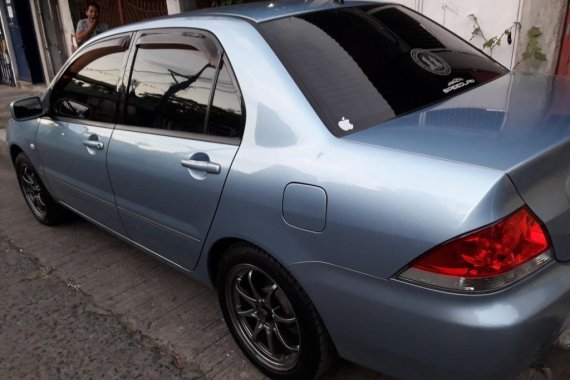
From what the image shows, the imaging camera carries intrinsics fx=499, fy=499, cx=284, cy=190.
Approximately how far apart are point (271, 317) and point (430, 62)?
1425 millimetres

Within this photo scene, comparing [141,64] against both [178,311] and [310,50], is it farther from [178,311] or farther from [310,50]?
[178,311]

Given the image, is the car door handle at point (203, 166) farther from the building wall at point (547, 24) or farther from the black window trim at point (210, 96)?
Result: the building wall at point (547, 24)

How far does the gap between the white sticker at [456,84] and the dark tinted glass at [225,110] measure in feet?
3.06

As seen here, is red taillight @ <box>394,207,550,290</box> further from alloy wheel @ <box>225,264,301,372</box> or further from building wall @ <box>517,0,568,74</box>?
building wall @ <box>517,0,568,74</box>

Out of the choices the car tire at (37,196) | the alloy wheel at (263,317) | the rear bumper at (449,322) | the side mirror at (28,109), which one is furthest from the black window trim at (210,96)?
the car tire at (37,196)

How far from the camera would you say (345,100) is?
2.03 m

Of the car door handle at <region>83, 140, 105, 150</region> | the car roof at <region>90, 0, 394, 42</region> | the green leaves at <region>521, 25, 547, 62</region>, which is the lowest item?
the car door handle at <region>83, 140, 105, 150</region>

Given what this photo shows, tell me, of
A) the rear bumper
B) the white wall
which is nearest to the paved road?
the rear bumper

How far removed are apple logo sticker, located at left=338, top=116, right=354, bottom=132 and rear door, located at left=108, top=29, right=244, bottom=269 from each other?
48 cm

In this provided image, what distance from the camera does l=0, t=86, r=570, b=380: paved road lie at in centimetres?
257

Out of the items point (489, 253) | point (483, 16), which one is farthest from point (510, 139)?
point (483, 16)

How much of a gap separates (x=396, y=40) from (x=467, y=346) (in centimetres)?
151

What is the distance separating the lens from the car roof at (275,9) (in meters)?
2.39

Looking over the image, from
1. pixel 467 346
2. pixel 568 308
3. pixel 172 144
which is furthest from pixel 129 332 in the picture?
pixel 568 308
